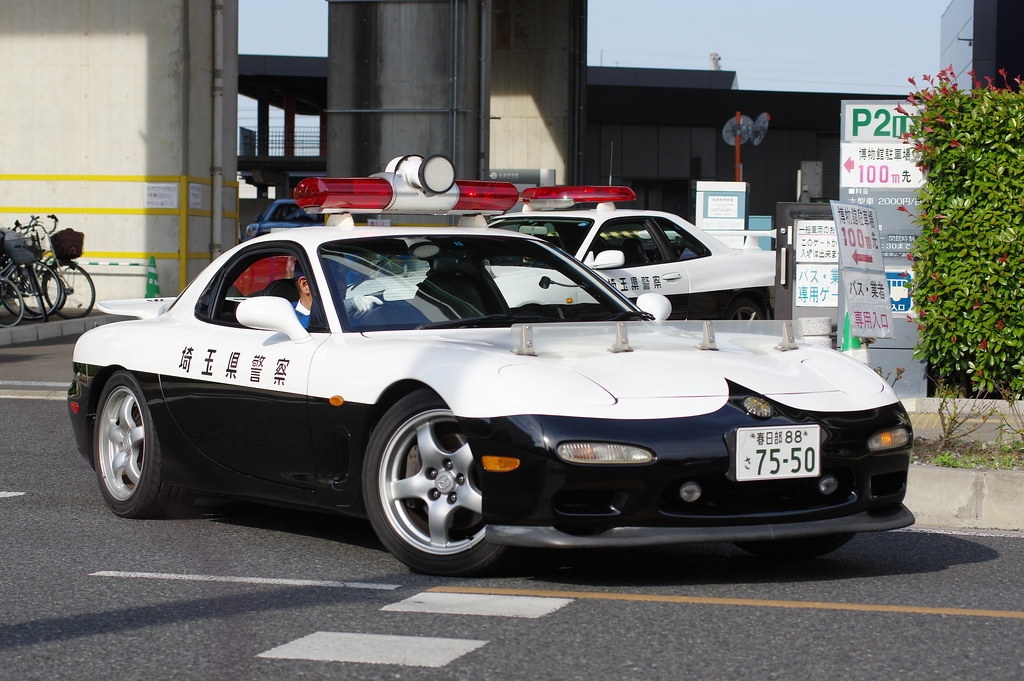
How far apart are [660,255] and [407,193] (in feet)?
23.5

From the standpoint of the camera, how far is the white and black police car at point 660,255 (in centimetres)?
1366

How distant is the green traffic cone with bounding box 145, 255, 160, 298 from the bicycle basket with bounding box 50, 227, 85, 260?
4.98 feet

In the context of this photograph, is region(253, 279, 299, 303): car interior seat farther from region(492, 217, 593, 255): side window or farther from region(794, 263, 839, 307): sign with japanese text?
region(492, 217, 593, 255): side window

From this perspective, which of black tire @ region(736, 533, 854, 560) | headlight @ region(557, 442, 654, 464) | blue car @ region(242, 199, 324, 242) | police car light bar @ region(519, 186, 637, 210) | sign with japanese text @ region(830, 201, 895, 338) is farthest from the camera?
blue car @ region(242, 199, 324, 242)

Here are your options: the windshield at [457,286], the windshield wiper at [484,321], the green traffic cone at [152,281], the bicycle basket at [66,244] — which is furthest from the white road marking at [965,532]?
the green traffic cone at [152,281]

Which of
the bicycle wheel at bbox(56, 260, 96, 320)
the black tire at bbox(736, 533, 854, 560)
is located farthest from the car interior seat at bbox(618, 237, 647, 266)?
the bicycle wheel at bbox(56, 260, 96, 320)

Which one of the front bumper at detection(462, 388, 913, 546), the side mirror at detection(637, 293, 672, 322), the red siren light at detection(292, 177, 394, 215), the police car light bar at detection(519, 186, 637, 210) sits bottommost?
the front bumper at detection(462, 388, 913, 546)

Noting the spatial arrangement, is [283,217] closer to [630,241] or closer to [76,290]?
[76,290]

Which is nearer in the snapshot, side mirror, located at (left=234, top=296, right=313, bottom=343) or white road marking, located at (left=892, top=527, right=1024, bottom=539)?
side mirror, located at (left=234, top=296, right=313, bottom=343)

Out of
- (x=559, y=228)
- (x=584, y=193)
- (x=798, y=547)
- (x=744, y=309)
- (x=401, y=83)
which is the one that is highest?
(x=401, y=83)

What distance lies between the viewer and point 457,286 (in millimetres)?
6203

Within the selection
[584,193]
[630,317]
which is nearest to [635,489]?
[630,317]

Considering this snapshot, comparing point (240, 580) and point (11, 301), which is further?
point (11, 301)

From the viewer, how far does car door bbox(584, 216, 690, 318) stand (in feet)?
44.6
